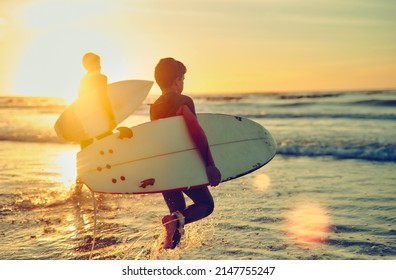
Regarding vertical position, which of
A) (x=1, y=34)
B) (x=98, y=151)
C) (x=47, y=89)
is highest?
(x=1, y=34)

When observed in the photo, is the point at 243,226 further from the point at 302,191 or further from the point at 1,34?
the point at 1,34

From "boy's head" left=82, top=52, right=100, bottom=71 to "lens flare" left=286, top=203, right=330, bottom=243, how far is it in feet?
7.57

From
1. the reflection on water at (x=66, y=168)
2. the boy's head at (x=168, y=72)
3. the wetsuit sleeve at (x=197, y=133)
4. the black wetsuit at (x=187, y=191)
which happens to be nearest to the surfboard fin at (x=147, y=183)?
the black wetsuit at (x=187, y=191)

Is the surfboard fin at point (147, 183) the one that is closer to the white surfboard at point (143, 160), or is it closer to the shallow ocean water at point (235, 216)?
the white surfboard at point (143, 160)

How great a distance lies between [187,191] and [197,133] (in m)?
0.45

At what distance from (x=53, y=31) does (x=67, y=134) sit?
339cm

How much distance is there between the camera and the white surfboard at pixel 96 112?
Answer: 13.7 feet

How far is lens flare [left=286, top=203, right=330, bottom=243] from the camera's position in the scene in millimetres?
3732

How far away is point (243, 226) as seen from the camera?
4.00m

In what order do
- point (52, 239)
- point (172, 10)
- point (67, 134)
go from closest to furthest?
point (52, 239)
point (67, 134)
point (172, 10)

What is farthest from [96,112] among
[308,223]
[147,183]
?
[308,223]

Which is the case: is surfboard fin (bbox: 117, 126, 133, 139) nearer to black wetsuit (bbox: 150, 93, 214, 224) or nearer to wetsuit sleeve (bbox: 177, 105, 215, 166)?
black wetsuit (bbox: 150, 93, 214, 224)

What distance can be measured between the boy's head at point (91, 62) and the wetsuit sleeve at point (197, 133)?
147cm
